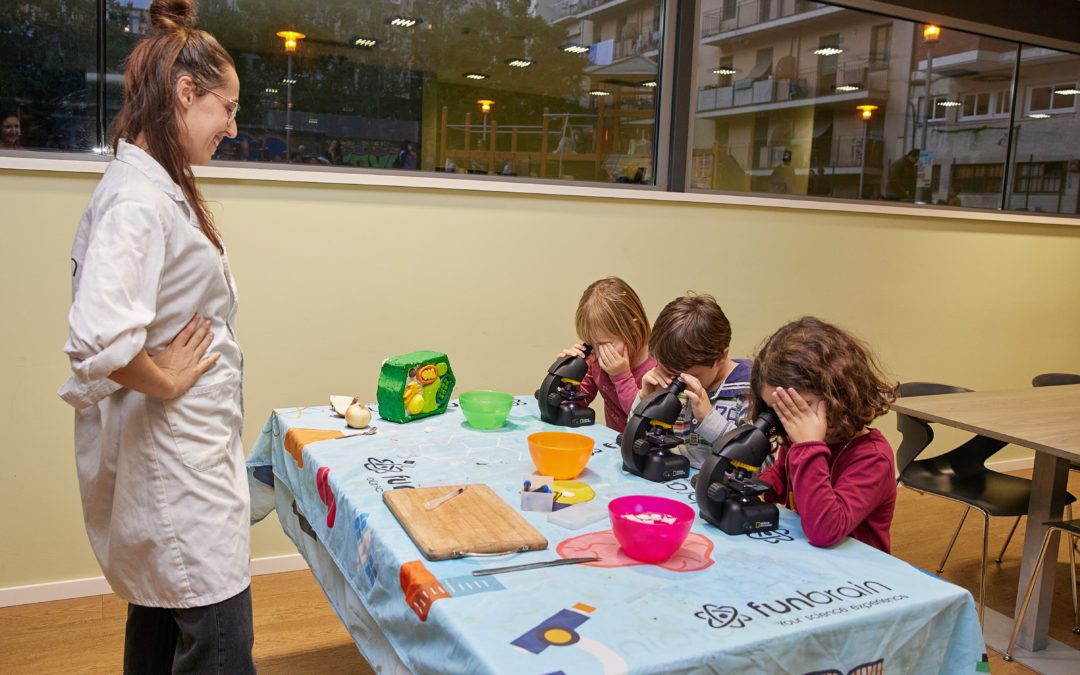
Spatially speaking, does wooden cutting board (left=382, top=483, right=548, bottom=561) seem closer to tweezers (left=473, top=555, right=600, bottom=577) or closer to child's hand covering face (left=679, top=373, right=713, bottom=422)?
tweezers (left=473, top=555, right=600, bottom=577)

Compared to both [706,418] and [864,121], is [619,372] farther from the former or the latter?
[864,121]

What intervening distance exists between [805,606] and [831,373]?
48cm

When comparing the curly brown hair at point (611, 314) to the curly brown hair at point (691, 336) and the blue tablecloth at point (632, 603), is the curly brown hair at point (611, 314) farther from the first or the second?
the blue tablecloth at point (632, 603)

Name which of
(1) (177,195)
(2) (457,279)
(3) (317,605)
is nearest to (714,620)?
(1) (177,195)

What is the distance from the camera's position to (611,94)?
344 centimetres

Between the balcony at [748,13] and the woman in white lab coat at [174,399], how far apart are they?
264 cm

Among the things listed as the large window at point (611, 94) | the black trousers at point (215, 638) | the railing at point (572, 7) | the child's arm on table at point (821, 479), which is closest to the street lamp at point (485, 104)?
the large window at point (611, 94)

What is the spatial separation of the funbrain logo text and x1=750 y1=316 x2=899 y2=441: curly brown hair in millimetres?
359

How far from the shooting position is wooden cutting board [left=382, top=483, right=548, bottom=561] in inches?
51.1

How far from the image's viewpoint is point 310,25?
9.45 feet

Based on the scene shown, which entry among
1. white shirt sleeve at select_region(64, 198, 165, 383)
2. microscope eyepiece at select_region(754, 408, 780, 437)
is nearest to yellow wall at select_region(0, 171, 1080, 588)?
white shirt sleeve at select_region(64, 198, 165, 383)

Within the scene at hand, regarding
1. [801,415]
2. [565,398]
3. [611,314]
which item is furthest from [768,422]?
[611,314]

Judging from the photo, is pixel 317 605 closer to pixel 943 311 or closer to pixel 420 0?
pixel 420 0

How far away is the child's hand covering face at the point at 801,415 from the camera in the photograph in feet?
4.91
